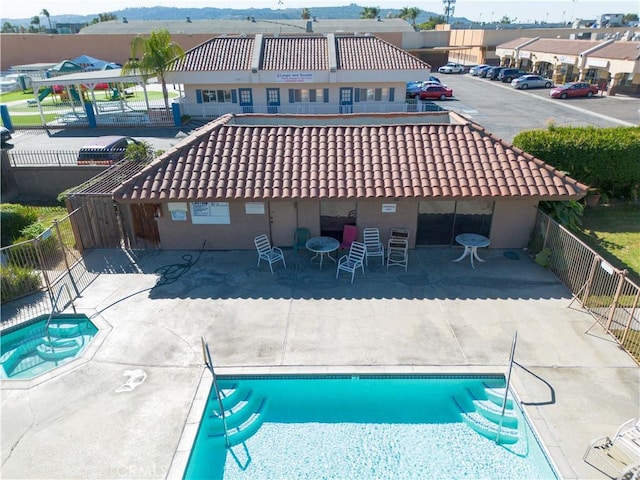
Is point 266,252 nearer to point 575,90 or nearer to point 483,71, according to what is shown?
point 575,90

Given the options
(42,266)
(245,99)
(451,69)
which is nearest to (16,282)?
(42,266)

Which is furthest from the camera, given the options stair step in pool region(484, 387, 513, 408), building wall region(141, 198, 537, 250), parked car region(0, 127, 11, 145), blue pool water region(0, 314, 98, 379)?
parked car region(0, 127, 11, 145)

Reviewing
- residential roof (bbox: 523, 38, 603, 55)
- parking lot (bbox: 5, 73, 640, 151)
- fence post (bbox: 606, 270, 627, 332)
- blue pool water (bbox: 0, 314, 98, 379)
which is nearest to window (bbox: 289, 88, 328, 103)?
parking lot (bbox: 5, 73, 640, 151)

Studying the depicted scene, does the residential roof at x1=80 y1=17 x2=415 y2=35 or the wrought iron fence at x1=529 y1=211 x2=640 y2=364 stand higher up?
the residential roof at x1=80 y1=17 x2=415 y2=35

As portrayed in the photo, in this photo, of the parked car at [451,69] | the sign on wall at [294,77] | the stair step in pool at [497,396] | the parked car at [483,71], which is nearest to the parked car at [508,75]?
the parked car at [483,71]

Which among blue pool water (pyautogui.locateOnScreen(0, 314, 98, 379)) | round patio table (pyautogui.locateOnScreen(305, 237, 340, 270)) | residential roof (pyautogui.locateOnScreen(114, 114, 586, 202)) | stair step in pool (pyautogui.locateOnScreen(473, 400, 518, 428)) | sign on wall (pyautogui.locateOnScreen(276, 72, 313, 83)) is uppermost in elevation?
sign on wall (pyautogui.locateOnScreen(276, 72, 313, 83))

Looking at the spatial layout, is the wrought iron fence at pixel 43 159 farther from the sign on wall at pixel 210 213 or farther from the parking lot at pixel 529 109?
the parking lot at pixel 529 109

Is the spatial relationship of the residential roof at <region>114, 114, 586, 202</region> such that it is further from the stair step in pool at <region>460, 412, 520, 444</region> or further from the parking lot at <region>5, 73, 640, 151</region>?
the parking lot at <region>5, 73, 640, 151</region>
